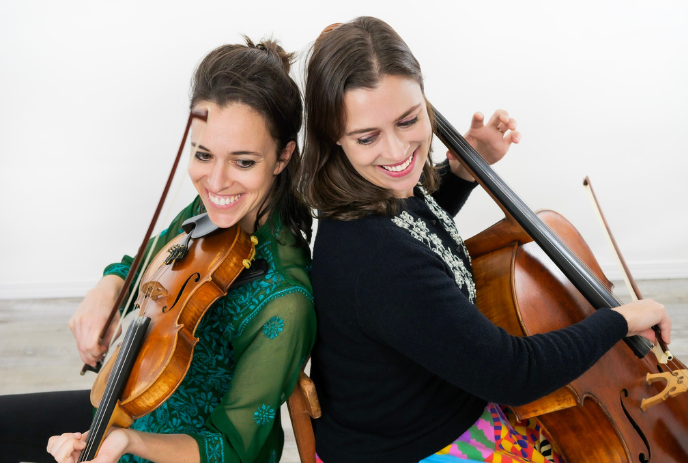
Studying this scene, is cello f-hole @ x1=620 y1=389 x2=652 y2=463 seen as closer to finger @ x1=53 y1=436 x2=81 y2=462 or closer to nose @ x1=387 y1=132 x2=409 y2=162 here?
nose @ x1=387 y1=132 x2=409 y2=162

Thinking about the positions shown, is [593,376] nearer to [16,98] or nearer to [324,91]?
[324,91]

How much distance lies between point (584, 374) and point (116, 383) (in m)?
0.88

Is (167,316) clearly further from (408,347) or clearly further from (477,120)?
(477,120)

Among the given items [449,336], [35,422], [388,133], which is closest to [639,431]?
[449,336]

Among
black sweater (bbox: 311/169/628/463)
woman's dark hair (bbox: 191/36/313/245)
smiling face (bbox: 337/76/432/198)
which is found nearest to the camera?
black sweater (bbox: 311/169/628/463)

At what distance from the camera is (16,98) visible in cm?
286

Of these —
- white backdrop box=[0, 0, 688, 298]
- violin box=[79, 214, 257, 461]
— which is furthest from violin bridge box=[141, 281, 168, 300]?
white backdrop box=[0, 0, 688, 298]

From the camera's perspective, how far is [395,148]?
3.84 ft

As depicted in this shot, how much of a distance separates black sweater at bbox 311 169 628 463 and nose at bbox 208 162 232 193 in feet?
0.69

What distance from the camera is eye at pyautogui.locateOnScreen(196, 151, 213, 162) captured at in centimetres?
125

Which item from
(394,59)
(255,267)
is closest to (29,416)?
(255,267)

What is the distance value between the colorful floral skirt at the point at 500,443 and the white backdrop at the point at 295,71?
1.82 m

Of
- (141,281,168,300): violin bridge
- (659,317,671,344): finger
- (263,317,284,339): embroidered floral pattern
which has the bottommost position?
(659,317,671,344): finger

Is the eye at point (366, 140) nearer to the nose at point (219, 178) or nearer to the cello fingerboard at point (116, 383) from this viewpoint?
the nose at point (219, 178)
